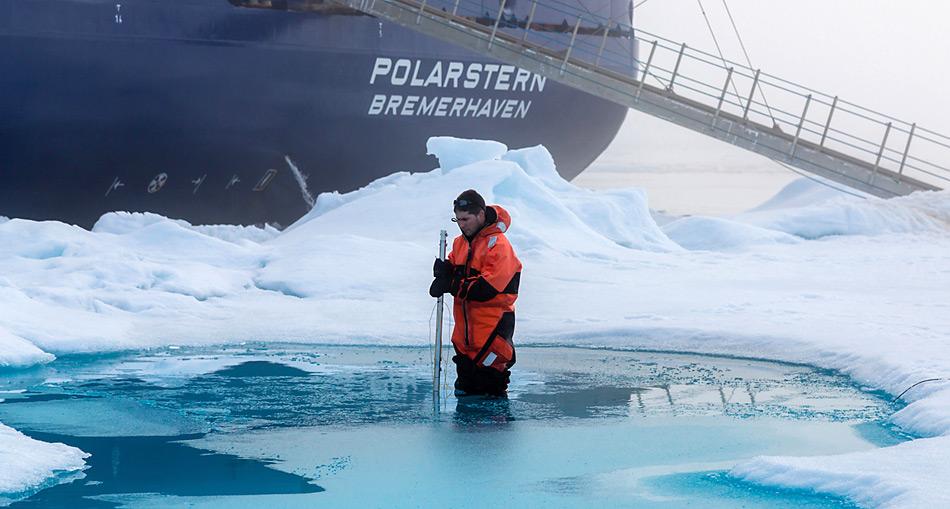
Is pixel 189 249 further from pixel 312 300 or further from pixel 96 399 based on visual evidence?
pixel 96 399

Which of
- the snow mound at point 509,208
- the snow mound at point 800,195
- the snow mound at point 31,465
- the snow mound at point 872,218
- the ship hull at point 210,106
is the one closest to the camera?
the snow mound at point 31,465

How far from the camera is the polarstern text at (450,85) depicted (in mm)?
18375

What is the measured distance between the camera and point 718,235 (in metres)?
18.1

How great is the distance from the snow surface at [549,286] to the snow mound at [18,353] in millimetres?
13

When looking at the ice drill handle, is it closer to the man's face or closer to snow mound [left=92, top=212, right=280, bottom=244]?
the man's face

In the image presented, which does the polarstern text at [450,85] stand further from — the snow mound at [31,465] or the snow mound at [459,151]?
the snow mound at [31,465]

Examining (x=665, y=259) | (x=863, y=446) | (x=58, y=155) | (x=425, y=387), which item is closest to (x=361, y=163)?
(x=58, y=155)

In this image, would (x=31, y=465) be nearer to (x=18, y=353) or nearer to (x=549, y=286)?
(x=18, y=353)

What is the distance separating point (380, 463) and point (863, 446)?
2.09m

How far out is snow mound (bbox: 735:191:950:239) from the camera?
18.0 meters

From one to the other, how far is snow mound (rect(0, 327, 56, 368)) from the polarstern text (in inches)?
419

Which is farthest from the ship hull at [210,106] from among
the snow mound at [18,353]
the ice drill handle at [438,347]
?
the ice drill handle at [438,347]

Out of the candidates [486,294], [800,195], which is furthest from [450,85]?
[486,294]

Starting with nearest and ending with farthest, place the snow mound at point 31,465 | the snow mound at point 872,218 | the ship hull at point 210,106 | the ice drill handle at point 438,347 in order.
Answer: the snow mound at point 31,465
the ice drill handle at point 438,347
the ship hull at point 210,106
the snow mound at point 872,218
